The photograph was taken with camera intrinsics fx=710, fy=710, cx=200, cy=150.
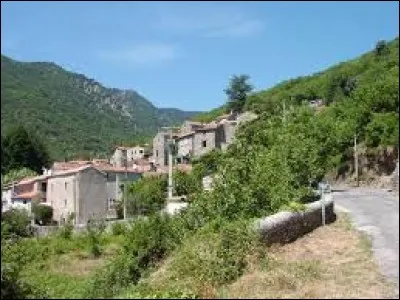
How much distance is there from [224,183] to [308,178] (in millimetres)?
6728

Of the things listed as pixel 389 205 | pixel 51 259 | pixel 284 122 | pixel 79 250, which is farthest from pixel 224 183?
pixel 284 122

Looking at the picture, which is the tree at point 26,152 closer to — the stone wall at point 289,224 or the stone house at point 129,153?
the stone house at point 129,153

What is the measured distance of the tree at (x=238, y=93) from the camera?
96812 millimetres

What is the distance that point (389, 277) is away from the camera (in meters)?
11.7

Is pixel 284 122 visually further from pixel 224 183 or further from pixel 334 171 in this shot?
pixel 224 183

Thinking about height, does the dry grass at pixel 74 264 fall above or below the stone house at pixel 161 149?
below

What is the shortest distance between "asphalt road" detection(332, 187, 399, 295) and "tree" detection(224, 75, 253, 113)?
67309 millimetres

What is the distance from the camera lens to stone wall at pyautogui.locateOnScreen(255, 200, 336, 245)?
1491 centimetres

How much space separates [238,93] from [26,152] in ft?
103

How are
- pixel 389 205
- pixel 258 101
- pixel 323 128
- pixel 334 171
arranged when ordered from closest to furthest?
1. pixel 389 205
2. pixel 323 128
3. pixel 334 171
4. pixel 258 101

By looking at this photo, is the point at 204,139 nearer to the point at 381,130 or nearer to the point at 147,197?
the point at 147,197

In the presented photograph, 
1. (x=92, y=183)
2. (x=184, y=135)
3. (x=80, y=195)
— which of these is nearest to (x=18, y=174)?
(x=92, y=183)

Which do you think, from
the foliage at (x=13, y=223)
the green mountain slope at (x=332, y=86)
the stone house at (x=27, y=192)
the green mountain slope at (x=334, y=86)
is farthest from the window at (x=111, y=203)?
the green mountain slope at (x=334, y=86)

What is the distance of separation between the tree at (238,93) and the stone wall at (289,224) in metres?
77.6
